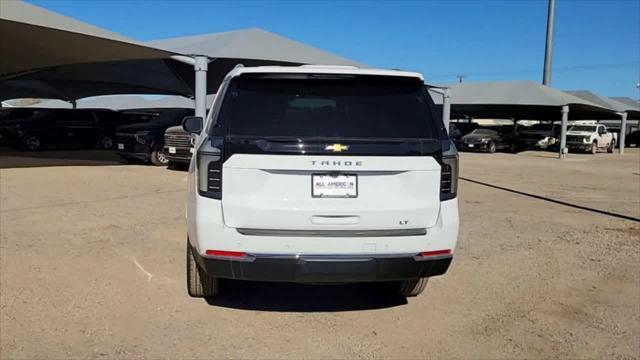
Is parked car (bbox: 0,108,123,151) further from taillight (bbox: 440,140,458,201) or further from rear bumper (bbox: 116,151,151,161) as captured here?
taillight (bbox: 440,140,458,201)

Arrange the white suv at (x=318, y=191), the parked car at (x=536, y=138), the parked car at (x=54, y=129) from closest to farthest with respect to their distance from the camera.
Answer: the white suv at (x=318, y=191) → the parked car at (x=54, y=129) → the parked car at (x=536, y=138)

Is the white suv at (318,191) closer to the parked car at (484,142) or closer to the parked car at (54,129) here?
the parked car at (54,129)

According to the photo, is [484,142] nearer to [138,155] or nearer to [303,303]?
[138,155]

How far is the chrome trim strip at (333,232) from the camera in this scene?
3557 millimetres

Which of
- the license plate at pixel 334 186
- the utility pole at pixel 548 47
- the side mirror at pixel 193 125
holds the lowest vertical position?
the license plate at pixel 334 186

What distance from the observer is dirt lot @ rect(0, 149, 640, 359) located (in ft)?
12.5

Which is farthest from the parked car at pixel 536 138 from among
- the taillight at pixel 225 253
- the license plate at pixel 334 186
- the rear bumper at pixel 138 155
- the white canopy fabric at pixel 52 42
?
the taillight at pixel 225 253

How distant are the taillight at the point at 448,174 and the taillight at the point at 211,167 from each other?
1.53 metres

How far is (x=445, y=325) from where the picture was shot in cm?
426

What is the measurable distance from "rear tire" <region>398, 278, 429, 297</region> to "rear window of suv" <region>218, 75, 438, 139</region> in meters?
1.47

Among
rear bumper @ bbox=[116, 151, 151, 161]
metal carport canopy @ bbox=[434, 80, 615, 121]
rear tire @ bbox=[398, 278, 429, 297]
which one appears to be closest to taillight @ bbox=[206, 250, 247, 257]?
rear tire @ bbox=[398, 278, 429, 297]

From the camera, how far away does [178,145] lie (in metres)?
14.3

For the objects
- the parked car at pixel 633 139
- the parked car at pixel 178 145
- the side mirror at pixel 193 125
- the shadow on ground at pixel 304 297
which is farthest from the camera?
the parked car at pixel 633 139

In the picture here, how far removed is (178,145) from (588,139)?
28425 mm
